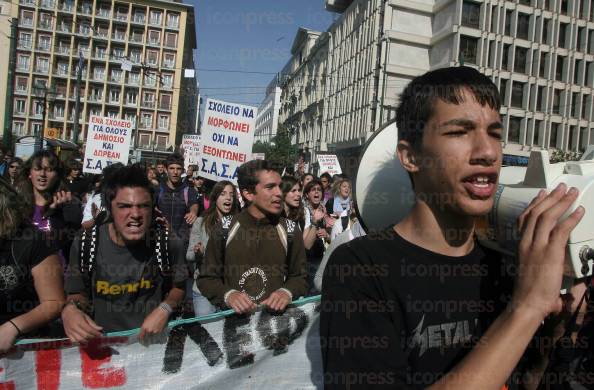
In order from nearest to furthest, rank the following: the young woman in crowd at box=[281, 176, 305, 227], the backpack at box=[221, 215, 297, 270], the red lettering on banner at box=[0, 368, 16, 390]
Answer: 1. the red lettering on banner at box=[0, 368, 16, 390]
2. the backpack at box=[221, 215, 297, 270]
3. the young woman in crowd at box=[281, 176, 305, 227]

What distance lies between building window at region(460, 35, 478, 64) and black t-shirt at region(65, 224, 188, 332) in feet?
126

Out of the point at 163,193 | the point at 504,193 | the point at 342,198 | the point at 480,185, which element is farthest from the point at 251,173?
the point at 342,198

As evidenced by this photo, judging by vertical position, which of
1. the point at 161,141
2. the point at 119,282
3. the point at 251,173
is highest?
the point at 161,141

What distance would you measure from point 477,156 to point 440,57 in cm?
4157

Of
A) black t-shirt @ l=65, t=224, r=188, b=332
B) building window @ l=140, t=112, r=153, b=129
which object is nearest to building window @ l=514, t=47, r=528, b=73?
black t-shirt @ l=65, t=224, r=188, b=332

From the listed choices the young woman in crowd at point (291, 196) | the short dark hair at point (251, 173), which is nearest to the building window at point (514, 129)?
the young woman in crowd at point (291, 196)

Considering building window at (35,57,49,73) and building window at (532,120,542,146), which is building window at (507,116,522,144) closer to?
building window at (532,120,542,146)

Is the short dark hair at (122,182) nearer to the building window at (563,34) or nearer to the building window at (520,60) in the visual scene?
the building window at (520,60)

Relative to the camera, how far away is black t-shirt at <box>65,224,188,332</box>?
2.87 m

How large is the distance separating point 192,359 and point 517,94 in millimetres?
41216

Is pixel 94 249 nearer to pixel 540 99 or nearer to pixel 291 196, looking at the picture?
pixel 291 196

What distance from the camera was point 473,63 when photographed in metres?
37.8

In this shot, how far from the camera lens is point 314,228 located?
5.59m

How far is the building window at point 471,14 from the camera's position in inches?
1480
